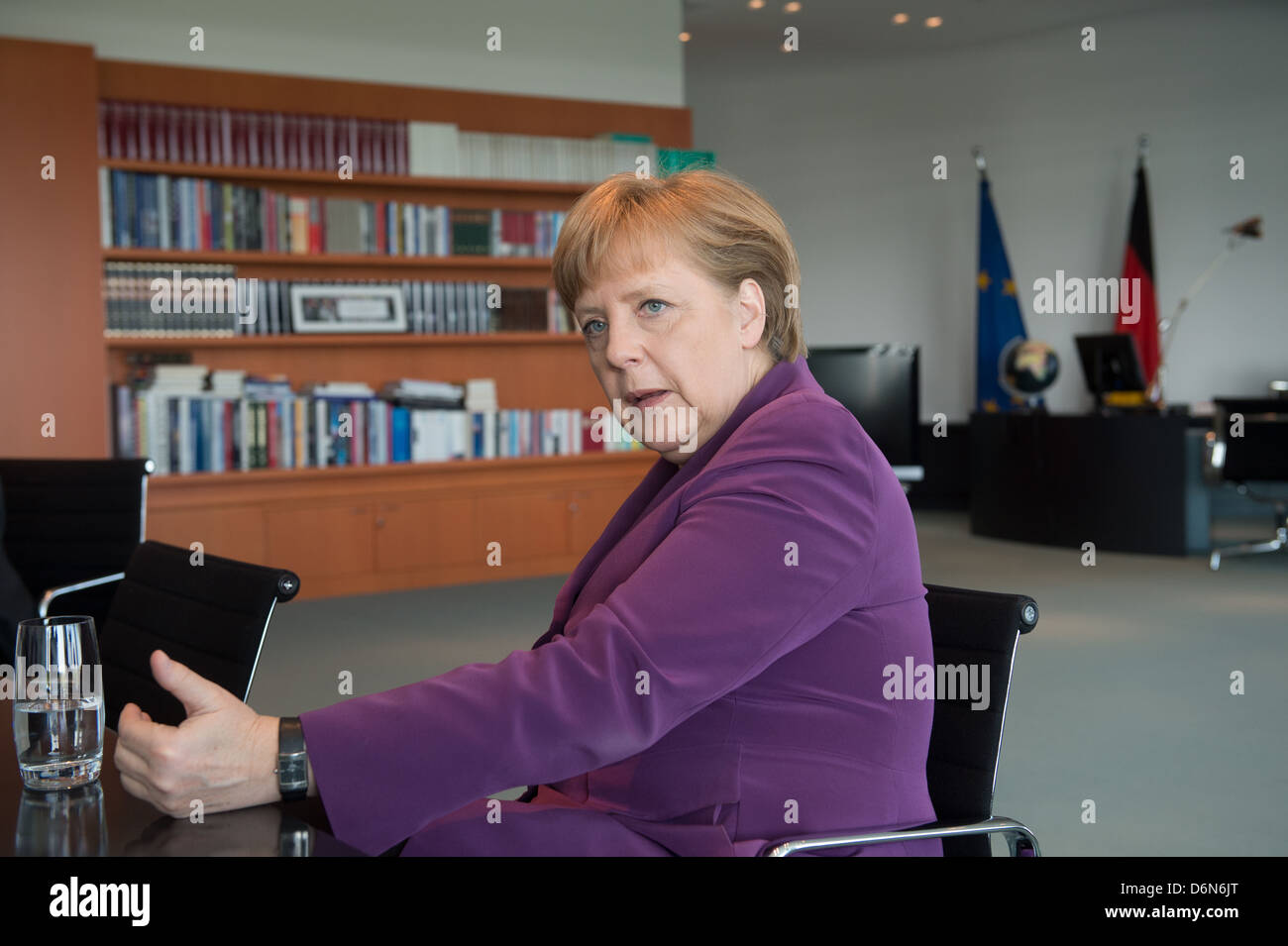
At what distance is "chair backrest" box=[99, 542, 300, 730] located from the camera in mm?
1727

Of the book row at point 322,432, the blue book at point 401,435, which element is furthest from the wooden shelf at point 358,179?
the blue book at point 401,435

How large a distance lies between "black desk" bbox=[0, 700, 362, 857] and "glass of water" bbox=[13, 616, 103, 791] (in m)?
0.02

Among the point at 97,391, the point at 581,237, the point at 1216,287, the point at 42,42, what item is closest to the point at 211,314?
the point at 97,391

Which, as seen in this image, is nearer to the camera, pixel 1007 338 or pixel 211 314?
pixel 211 314

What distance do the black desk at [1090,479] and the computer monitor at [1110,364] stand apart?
0.53 metres

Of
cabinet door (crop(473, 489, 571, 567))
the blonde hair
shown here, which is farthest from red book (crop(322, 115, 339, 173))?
the blonde hair

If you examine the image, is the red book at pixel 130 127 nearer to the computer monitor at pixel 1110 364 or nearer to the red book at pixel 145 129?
the red book at pixel 145 129

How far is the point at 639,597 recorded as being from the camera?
1.14m

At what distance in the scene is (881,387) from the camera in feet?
23.2

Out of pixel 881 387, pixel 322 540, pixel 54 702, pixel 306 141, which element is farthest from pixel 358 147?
pixel 54 702

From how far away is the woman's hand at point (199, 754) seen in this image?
1.04 meters

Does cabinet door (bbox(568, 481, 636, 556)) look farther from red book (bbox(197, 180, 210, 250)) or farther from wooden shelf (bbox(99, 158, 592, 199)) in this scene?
red book (bbox(197, 180, 210, 250))

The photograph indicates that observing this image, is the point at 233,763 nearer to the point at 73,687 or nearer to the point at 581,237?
the point at 73,687

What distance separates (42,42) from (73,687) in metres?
5.27
